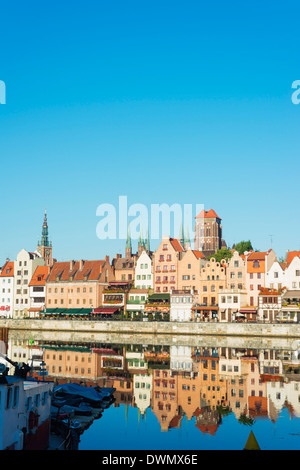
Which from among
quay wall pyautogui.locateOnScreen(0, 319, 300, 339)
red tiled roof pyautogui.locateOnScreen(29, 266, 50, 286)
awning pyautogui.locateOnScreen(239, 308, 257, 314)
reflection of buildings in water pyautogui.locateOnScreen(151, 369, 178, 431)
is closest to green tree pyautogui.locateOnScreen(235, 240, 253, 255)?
awning pyautogui.locateOnScreen(239, 308, 257, 314)

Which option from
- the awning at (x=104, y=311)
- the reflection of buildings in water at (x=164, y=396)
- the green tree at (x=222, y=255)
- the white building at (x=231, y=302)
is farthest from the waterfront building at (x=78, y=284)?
the reflection of buildings in water at (x=164, y=396)

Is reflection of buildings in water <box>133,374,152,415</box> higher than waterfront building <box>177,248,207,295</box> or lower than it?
lower

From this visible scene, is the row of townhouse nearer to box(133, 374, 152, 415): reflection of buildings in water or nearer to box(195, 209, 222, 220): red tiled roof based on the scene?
box(133, 374, 152, 415): reflection of buildings in water

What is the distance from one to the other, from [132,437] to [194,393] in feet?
50.4

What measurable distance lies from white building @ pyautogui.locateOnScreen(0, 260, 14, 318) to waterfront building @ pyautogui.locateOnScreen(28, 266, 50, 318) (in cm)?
600

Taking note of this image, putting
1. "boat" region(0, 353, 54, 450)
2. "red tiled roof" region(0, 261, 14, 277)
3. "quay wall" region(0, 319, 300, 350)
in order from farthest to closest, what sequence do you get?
"red tiled roof" region(0, 261, 14, 277)
"quay wall" region(0, 319, 300, 350)
"boat" region(0, 353, 54, 450)

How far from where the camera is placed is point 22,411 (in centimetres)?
2350

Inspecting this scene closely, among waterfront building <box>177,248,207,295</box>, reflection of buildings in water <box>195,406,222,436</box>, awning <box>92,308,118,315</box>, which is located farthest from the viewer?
waterfront building <box>177,248,207,295</box>

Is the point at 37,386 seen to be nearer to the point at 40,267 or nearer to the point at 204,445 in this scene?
the point at 204,445

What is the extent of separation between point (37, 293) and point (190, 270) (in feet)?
123

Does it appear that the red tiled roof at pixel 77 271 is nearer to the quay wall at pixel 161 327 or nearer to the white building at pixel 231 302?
the quay wall at pixel 161 327

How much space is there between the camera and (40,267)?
131 metres

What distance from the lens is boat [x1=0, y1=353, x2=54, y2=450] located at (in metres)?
21.5
